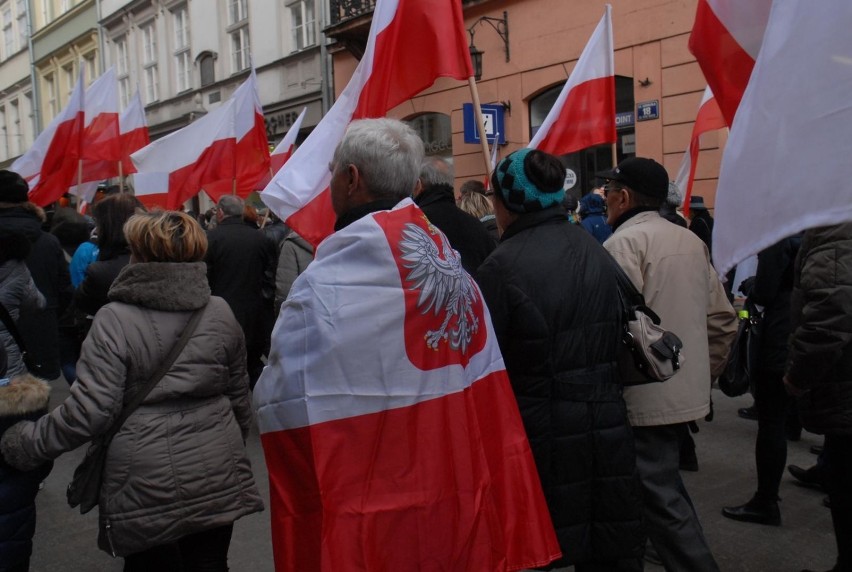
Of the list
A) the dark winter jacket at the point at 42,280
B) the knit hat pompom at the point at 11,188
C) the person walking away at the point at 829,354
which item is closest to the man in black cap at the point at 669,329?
the person walking away at the point at 829,354

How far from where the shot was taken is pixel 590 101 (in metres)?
5.52

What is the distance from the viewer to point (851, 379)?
2928 mm

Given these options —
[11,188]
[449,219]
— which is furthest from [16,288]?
[449,219]

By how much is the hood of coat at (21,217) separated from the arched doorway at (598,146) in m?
7.30

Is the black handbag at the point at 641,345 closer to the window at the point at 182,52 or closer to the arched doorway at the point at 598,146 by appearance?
the arched doorway at the point at 598,146

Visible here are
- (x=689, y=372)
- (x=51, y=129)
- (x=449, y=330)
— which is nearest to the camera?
(x=449, y=330)

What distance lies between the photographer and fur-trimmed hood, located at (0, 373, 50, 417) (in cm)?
250

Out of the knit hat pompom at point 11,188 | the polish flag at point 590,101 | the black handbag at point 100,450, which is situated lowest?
the black handbag at point 100,450

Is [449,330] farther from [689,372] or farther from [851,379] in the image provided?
[851,379]

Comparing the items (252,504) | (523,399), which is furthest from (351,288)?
(252,504)

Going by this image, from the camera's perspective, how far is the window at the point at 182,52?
73.4ft

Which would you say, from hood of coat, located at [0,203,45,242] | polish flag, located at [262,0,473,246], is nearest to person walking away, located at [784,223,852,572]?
polish flag, located at [262,0,473,246]

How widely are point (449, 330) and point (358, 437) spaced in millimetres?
360

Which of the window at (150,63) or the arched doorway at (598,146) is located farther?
the window at (150,63)
